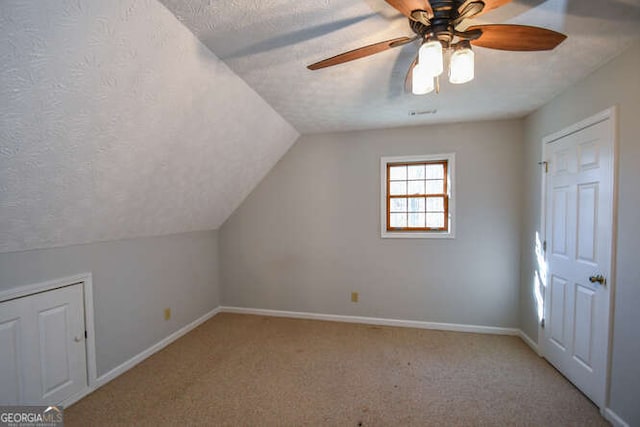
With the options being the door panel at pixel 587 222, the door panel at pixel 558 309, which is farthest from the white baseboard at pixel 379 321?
the door panel at pixel 587 222

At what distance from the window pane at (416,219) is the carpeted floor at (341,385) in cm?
128

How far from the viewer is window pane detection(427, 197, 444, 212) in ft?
10.4

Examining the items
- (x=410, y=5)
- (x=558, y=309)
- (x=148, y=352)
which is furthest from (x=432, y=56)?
(x=148, y=352)

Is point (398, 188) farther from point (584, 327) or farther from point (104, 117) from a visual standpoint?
point (104, 117)

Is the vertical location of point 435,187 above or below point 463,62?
below

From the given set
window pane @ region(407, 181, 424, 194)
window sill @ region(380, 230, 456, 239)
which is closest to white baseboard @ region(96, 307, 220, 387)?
window sill @ region(380, 230, 456, 239)

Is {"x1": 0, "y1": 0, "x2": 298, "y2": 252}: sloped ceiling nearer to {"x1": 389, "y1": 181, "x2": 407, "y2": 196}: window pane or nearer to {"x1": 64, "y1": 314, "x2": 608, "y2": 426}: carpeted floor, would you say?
{"x1": 64, "y1": 314, "x2": 608, "y2": 426}: carpeted floor

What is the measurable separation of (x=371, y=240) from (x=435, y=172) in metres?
1.14

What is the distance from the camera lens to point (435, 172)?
126 inches

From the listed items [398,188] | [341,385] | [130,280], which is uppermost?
[398,188]

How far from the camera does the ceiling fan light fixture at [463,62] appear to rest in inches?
48.0

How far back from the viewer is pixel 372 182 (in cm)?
329

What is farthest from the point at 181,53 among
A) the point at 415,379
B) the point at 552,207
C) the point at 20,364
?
the point at 552,207

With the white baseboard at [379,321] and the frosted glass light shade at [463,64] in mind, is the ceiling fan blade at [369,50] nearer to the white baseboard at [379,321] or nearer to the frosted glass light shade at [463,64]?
the frosted glass light shade at [463,64]
